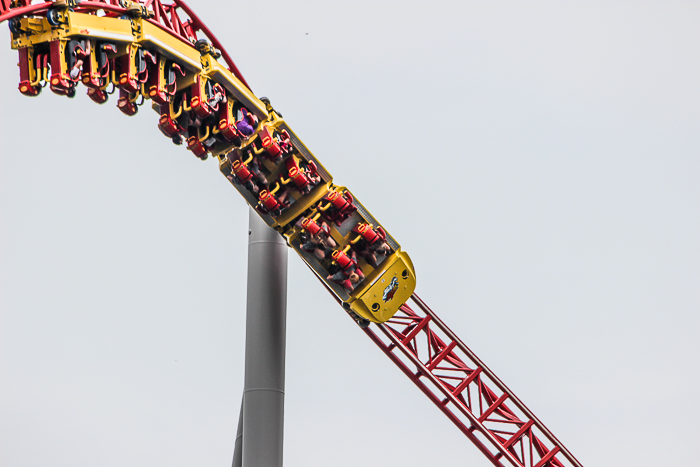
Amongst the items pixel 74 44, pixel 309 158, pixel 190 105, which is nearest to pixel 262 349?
pixel 309 158

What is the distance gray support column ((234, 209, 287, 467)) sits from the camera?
394 inches

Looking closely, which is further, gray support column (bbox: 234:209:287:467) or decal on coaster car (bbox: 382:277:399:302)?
decal on coaster car (bbox: 382:277:399:302)

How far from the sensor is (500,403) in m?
11.2

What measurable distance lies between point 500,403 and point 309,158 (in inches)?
149

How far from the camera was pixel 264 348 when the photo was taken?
10.3 metres

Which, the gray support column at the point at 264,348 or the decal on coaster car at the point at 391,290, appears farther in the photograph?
the decal on coaster car at the point at 391,290

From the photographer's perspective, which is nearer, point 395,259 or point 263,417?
point 263,417

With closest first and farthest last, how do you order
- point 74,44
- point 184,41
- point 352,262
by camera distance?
point 74,44 → point 184,41 → point 352,262

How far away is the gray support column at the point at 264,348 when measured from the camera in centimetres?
1000

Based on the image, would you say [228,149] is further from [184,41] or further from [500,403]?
[500,403]

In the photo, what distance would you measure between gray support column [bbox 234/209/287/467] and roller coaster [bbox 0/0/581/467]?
0.41 metres

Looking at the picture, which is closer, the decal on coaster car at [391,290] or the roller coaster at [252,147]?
the roller coaster at [252,147]

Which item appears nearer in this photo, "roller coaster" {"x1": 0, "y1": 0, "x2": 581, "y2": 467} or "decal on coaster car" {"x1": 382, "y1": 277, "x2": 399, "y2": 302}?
"roller coaster" {"x1": 0, "y1": 0, "x2": 581, "y2": 467}

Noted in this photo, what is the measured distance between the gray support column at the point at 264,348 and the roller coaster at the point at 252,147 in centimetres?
41
